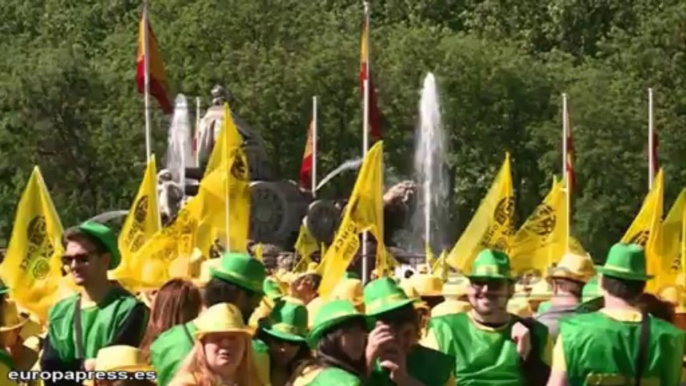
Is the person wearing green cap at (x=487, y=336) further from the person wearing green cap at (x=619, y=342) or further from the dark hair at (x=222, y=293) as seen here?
the dark hair at (x=222, y=293)

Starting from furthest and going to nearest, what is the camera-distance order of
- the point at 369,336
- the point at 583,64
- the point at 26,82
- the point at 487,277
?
1. the point at 583,64
2. the point at 26,82
3. the point at 487,277
4. the point at 369,336

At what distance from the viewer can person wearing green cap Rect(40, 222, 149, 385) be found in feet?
32.6

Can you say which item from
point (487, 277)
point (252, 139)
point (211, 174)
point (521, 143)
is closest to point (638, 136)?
point (521, 143)

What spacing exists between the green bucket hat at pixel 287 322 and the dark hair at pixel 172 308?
1.38 ft

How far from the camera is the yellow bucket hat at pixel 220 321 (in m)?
8.32

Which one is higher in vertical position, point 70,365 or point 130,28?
point 130,28

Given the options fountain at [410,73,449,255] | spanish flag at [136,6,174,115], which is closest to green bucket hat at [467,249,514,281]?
spanish flag at [136,6,174,115]

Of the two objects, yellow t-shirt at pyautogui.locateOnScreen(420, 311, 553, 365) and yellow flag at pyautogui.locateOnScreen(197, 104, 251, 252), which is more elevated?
yellow flag at pyautogui.locateOnScreen(197, 104, 251, 252)

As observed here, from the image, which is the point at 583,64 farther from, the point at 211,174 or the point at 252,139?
the point at 211,174

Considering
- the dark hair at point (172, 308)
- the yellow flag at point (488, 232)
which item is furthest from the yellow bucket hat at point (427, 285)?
the yellow flag at point (488, 232)

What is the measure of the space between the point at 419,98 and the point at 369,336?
49256 mm

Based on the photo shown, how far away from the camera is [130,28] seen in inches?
2539

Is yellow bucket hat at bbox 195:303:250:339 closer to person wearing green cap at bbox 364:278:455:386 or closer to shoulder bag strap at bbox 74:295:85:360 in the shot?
person wearing green cap at bbox 364:278:455:386

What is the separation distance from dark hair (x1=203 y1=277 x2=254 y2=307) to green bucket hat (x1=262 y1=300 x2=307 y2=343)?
0.62m
